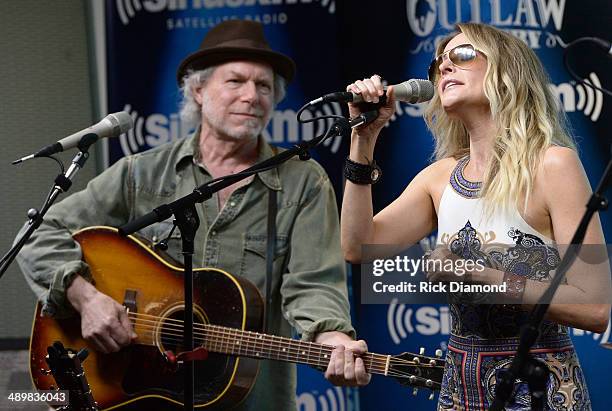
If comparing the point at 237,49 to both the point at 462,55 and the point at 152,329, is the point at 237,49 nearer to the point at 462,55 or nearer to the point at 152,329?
the point at 152,329

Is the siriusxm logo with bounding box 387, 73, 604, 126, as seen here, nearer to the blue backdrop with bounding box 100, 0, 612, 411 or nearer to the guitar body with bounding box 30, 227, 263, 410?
the blue backdrop with bounding box 100, 0, 612, 411

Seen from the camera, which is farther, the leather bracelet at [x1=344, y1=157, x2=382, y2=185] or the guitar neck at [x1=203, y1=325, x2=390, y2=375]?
the guitar neck at [x1=203, y1=325, x2=390, y2=375]

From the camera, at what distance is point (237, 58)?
148 inches

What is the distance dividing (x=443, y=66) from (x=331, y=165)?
1587 mm

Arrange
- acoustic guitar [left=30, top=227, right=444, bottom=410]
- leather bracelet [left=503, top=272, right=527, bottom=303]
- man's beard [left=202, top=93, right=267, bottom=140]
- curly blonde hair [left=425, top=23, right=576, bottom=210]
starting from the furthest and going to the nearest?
man's beard [left=202, top=93, right=267, bottom=140]
acoustic guitar [left=30, top=227, right=444, bottom=410]
curly blonde hair [left=425, top=23, right=576, bottom=210]
leather bracelet [left=503, top=272, right=527, bottom=303]

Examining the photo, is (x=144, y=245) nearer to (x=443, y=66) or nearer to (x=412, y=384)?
(x=412, y=384)

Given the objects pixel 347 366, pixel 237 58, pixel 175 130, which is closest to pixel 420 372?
pixel 347 366

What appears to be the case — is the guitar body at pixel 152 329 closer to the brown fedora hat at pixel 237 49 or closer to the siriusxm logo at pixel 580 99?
the brown fedora hat at pixel 237 49

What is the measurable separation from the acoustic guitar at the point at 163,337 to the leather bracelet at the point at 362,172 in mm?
754

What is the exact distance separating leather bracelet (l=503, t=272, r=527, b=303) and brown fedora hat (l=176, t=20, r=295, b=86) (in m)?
1.73

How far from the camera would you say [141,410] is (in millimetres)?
3447

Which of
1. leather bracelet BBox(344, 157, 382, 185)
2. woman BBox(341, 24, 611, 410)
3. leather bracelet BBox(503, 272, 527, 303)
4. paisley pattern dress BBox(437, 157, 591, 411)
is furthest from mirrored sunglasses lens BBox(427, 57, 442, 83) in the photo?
leather bracelet BBox(503, 272, 527, 303)

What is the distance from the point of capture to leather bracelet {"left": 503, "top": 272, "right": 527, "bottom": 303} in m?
2.30

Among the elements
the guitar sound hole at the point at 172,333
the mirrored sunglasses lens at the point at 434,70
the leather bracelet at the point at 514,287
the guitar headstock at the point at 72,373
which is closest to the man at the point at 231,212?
the guitar sound hole at the point at 172,333
